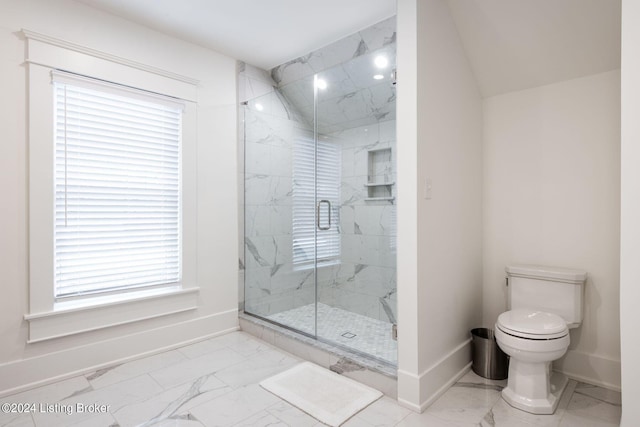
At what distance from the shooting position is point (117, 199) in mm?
2566

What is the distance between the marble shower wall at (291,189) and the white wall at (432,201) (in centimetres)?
79

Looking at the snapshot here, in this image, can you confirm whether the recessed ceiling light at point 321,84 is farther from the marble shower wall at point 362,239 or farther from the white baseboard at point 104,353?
the white baseboard at point 104,353

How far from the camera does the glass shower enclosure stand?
3217 millimetres

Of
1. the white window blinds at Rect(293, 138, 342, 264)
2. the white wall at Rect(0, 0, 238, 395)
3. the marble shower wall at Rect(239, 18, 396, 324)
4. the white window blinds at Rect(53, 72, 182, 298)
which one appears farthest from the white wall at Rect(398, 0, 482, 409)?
the white window blinds at Rect(53, 72, 182, 298)

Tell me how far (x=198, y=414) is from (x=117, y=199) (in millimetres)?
1606

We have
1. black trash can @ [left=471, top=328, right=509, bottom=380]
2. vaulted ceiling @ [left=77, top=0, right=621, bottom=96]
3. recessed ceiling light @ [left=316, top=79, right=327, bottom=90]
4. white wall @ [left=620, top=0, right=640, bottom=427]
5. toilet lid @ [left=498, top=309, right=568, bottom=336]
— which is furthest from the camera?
recessed ceiling light @ [left=316, top=79, right=327, bottom=90]

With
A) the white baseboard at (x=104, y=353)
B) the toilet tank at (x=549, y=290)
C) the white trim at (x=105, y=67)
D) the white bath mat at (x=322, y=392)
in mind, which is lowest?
the white bath mat at (x=322, y=392)

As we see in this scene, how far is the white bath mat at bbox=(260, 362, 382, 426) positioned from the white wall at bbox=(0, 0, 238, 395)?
108cm

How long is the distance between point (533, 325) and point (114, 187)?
2898 millimetres

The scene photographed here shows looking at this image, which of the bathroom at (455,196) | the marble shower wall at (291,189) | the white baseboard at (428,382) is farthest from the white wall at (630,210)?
→ the marble shower wall at (291,189)

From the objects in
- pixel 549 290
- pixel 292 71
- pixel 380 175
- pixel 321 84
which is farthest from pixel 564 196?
pixel 292 71

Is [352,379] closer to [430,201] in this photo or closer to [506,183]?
[430,201]

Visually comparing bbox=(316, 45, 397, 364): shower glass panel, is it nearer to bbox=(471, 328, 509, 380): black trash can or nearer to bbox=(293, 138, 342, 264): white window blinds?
bbox=(293, 138, 342, 264): white window blinds

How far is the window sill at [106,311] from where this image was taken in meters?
2.24
